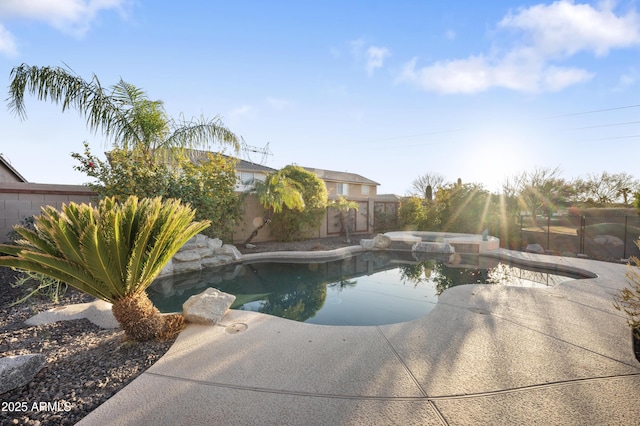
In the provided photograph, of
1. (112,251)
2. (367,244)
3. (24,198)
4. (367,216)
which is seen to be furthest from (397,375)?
(367,216)

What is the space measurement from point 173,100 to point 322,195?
20.9 feet

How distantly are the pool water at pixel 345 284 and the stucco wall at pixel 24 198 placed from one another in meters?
4.07

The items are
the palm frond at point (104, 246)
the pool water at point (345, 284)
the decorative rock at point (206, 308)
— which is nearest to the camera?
the palm frond at point (104, 246)

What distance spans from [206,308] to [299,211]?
7.95 metres

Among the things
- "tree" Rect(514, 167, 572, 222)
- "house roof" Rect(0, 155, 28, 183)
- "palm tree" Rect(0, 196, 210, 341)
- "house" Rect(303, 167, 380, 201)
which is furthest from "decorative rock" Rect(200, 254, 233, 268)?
"tree" Rect(514, 167, 572, 222)

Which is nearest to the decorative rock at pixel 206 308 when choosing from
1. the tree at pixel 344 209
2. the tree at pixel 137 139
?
the tree at pixel 137 139

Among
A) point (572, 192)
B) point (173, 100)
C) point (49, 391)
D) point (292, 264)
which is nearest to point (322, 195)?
point (292, 264)

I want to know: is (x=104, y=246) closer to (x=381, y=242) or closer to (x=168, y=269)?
(x=168, y=269)

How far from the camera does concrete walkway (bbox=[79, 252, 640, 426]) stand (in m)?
2.08

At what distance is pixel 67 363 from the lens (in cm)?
279

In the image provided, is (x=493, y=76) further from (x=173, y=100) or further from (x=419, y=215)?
(x=173, y=100)

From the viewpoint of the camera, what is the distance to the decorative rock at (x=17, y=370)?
2.31 metres

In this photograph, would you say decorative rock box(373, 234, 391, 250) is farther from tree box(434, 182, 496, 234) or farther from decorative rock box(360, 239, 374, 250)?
tree box(434, 182, 496, 234)

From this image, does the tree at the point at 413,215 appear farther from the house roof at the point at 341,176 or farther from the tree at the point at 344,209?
the house roof at the point at 341,176
